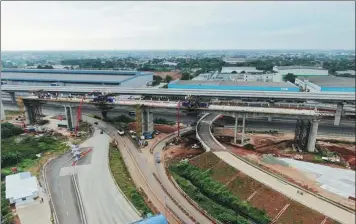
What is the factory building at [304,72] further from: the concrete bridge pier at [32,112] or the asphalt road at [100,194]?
the asphalt road at [100,194]

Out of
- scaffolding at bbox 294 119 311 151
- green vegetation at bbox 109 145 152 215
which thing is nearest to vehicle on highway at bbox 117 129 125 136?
green vegetation at bbox 109 145 152 215

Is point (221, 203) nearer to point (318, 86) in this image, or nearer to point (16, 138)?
point (16, 138)

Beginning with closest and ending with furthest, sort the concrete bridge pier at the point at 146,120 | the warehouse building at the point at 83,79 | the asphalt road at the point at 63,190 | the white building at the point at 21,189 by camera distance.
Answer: the asphalt road at the point at 63,190
the white building at the point at 21,189
the concrete bridge pier at the point at 146,120
the warehouse building at the point at 83,79

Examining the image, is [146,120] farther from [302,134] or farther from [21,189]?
[302,134]

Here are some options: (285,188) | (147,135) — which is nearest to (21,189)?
(147,135)

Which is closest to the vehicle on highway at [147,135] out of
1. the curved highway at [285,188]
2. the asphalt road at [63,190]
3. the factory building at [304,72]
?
the curved highway at [285,188]

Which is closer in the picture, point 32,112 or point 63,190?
point 63,190

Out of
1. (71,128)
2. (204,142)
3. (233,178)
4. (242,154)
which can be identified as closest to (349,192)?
(233,178)

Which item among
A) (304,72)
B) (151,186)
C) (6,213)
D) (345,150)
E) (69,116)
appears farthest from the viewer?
(304,72)
